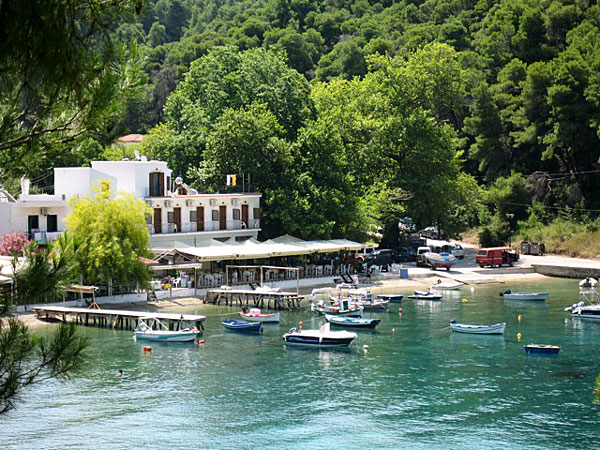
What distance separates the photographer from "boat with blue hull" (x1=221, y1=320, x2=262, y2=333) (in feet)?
169

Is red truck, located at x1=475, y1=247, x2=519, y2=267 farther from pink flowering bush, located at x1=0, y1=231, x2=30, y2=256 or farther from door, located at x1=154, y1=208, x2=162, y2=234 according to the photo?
pink flowering bush, located at x1=0, y1=231, x2=30, y2=256

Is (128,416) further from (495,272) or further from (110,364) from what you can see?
(495,272)

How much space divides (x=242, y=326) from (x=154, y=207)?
1867cm

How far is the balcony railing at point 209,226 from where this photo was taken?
2677 inches

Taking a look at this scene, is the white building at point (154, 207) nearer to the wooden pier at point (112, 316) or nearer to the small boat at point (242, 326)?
the wooden pier at point (112, 316)

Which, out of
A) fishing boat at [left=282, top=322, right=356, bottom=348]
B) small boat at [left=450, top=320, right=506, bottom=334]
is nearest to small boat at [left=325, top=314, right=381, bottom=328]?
fishing boat at [left=282, top=322, right=356, bottom=348]

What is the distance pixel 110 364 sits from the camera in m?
43.5

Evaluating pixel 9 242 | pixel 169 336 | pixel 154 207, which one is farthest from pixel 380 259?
pixel 9 242

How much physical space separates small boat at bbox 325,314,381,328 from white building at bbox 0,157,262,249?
16653mm

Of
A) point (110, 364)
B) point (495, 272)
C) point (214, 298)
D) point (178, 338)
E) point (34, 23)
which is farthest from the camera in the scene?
point (495, 272)

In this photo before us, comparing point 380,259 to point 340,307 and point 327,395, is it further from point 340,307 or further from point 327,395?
point 327,395

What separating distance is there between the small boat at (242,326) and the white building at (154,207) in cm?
1439

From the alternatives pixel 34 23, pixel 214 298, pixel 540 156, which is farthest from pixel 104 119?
pixel 540 156

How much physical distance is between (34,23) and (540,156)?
288ft
